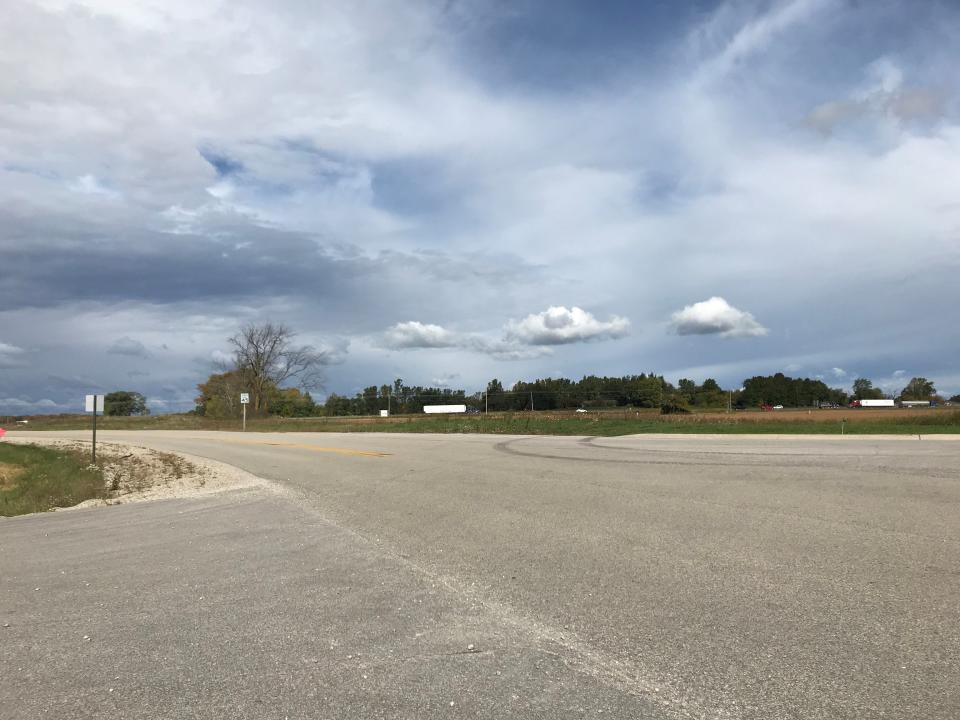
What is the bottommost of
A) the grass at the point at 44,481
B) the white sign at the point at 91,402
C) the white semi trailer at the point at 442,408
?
the grass at the point at 44,481

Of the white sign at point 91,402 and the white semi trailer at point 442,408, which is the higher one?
the white sign at point 91,402

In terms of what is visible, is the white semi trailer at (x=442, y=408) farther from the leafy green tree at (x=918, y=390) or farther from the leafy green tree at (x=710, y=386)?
→ the leafy green tree at (x=918, y=390)

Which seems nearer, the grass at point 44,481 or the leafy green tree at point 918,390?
the grass at point 44,481

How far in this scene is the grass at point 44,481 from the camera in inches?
547

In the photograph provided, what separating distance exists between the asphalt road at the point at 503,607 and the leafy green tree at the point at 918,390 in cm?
11641

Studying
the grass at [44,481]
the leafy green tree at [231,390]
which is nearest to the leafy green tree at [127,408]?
the leafy green tree at [231,390]

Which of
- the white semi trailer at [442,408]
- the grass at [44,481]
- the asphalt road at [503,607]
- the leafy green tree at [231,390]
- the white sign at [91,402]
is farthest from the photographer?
the white semi trailer at [442,408]

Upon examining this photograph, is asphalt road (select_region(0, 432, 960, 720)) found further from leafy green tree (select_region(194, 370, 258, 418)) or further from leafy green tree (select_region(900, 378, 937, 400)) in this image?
leafy green tree (select_region(900, 378, 937, 400))

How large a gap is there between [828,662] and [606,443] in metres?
21.0

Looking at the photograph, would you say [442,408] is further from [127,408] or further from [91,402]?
[91,402]

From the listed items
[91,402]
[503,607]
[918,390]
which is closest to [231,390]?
[91,402]

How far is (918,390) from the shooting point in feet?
365

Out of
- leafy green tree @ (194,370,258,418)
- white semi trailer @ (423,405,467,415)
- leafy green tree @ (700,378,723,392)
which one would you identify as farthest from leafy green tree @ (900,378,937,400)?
leafy green tree @ (194,370,258,418)

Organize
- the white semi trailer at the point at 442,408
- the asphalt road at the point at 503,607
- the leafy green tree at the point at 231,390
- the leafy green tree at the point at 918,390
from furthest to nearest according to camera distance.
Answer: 1. the leafy green tree at the point at 918,390
2. the white semi trailer at the point at 442,408
3. the leafy green tree at the point at 231,390
4. the asphalt road at the point at 503,607
